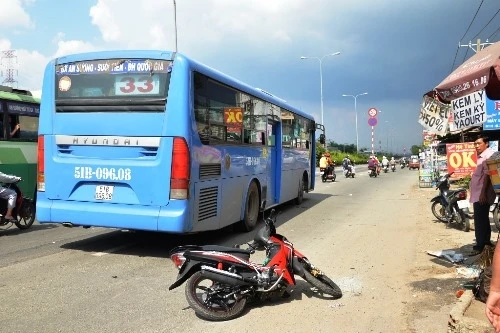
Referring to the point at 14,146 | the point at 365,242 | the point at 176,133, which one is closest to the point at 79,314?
the point at 176,133

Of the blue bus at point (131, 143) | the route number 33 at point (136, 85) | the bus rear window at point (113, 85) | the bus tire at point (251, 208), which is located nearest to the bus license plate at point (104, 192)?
the blue bus at point (131, 143)

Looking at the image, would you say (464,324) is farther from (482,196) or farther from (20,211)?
(20,211)

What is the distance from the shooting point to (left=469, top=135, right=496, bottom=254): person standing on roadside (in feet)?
21.2

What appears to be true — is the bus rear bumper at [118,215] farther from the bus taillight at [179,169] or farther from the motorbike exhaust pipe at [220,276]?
the motorbike exhaust pipe at [220,276]

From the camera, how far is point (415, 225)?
10.8 m

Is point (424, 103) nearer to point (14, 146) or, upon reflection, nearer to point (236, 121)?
point (236, 121)

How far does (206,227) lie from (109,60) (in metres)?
2.87

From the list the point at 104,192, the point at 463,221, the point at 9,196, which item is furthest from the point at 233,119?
the point at 463,221

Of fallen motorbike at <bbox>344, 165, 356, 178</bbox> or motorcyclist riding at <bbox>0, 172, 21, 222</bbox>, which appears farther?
fallen motorbike at <bbox>344, 165, 356, 178</bbox>

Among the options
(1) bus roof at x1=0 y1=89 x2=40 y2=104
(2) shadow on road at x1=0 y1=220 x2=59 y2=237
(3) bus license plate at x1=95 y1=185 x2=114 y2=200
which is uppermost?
(1) bus roof at x1=0 y1=89 x2=40 y2=104

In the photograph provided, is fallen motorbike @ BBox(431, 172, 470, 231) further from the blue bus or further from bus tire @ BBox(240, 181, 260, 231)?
the blue bus

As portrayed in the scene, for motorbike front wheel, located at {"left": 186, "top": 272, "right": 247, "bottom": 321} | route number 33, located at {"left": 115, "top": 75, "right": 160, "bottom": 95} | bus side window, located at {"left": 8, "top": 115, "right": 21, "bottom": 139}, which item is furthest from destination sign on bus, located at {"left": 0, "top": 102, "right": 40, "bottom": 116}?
motorbike front wheel, located at {"left": 186, "top": 272, "right": 247, "bottom": 321}

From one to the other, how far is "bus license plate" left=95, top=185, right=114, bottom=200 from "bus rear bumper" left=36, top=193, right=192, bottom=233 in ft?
0.33

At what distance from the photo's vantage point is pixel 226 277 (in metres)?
4.59
